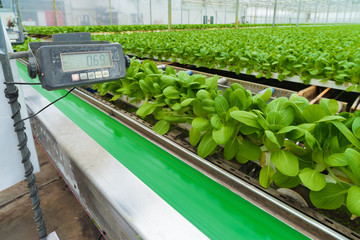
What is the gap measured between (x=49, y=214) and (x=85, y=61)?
1071mm

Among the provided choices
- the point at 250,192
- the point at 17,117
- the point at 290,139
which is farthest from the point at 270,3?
the point at 17,117

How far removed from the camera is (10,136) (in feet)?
2.78

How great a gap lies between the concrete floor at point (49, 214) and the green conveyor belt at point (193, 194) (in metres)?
0.51

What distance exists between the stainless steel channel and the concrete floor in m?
0.61

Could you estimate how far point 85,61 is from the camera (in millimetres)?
769

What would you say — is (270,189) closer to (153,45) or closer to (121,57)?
(121,57)

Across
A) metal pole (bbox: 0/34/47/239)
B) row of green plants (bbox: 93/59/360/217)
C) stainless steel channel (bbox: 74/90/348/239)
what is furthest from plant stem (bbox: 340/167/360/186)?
metal pole (bbox: 0/34/47/239)

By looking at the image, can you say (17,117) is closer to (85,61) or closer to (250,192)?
(85,61)

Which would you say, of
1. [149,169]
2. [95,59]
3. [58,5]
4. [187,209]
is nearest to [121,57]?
[95,59]

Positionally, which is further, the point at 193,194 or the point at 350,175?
the point at 193,194

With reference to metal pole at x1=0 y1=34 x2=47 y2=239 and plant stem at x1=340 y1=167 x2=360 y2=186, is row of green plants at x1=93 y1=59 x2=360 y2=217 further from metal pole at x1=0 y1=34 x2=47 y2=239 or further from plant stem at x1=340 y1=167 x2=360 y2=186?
metal pole at x1=0 y1=34 x2=47 y2=239

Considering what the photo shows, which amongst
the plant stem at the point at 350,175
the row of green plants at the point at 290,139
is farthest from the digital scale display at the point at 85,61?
the plant stem at the point at 350,175


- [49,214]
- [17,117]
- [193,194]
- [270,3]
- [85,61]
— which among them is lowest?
[49,214]

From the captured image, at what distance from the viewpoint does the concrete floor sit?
1.30 meters
